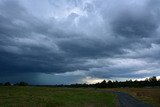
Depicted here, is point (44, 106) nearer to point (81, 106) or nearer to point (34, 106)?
point (34, 106)

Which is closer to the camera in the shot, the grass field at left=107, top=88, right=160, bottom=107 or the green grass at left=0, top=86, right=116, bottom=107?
the green grass at left=0, top=86, right=116, bottom=107

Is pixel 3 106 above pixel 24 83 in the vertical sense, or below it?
below

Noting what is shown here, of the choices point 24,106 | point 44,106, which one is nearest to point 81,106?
point 44,106

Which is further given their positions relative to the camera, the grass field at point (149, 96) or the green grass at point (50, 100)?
the grass field at point (149, 96)

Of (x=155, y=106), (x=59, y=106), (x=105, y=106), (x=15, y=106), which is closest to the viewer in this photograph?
(x=15, y=106)

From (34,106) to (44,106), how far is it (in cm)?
128

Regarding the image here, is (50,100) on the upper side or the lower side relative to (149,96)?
lower

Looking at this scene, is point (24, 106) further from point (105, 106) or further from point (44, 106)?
point (105, 106)

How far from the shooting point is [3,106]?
3269cm

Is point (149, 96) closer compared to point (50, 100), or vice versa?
point (50, 100)

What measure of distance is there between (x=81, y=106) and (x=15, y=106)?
831 centimetres

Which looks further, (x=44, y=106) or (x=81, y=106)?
(x=81, y=106)

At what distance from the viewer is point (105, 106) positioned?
38.8 metres

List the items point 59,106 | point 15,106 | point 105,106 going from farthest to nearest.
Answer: point 105,106 → point 59,106 → point 15,106
